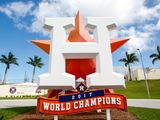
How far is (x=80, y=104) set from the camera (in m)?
9.74

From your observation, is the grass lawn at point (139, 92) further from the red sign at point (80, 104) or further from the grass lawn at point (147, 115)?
the red sign at point (80, 104)

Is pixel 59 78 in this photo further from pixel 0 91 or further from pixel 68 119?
pixel 0 91

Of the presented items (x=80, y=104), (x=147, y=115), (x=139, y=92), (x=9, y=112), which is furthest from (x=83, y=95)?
(x=139, y=92)

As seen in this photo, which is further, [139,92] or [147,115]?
[139,92]

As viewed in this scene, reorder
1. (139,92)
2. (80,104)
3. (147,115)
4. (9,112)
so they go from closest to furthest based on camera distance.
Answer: (80,104) < (147,115) < (9,112) < (139,92)

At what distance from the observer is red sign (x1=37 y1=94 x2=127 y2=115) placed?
9.55 m

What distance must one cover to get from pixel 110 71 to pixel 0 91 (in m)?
41.9

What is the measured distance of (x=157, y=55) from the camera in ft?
204

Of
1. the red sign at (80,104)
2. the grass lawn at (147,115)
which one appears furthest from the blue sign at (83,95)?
the grass lawn at (147,115)

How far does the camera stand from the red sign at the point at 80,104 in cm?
955

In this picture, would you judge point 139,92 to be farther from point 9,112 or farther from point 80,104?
point 80,104

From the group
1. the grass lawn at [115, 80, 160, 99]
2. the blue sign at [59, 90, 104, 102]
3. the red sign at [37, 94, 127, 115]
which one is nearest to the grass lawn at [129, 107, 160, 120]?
the red sign at [37, 94, 127, 115]

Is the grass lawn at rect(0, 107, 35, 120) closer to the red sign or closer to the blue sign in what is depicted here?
the red sign

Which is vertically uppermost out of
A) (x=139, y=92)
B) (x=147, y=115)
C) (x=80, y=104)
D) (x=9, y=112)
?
(x=139, y=92)
